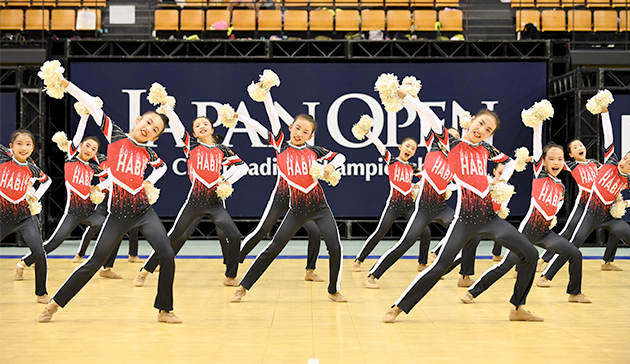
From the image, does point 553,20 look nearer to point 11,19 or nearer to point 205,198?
point 205,198

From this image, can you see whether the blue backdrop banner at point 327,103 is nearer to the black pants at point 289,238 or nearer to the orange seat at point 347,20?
the orange seat at point 347,20

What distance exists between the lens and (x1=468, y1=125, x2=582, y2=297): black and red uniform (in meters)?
6.46

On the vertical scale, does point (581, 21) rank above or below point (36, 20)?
below

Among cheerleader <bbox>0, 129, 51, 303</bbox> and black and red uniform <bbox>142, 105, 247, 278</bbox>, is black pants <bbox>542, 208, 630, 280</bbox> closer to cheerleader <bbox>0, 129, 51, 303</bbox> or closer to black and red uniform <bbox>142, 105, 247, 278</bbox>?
black and red uniform <bbox>142, 105, 247, 278</bbox>

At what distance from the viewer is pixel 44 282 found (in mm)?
6551

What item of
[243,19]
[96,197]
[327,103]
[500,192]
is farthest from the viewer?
[243,19]

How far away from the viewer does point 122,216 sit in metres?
5.56

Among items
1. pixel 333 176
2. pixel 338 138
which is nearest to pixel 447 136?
pixel 333 176

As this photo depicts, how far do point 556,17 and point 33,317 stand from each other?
1516 centimetres

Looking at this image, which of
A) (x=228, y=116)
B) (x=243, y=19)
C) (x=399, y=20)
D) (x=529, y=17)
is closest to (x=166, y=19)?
(x=243, y=19)

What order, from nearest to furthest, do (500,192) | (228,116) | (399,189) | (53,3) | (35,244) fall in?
(500,192) → (35,244) → (228,116) → (399,189) → (53,3)

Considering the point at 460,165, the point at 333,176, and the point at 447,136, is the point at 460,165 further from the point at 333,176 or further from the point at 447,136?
the point at 333,176

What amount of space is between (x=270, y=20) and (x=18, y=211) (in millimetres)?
10620

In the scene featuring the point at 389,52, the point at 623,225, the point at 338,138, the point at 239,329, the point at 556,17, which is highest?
the point at 556,17
